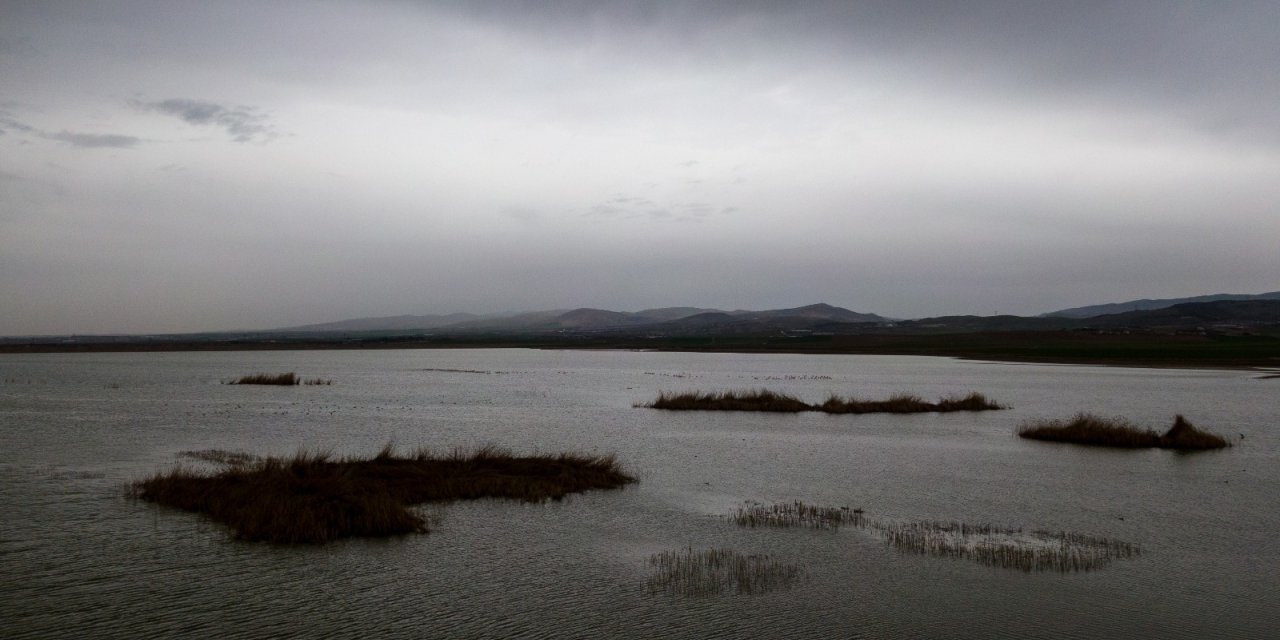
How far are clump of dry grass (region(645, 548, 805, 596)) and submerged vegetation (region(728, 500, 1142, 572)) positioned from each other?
2665 millimetres

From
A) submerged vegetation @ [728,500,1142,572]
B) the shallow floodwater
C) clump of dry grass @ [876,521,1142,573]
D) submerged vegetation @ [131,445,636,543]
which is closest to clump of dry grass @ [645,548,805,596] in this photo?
the shallow floodwater

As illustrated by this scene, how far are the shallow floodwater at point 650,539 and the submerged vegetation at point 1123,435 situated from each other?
3.54 feet

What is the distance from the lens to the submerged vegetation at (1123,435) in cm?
2981

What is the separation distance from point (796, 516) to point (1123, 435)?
18746 mm

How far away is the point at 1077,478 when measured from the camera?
2430 cm

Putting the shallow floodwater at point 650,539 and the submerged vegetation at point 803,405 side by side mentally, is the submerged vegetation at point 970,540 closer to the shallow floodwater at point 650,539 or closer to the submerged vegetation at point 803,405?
the shallow floodwater at point 650,539

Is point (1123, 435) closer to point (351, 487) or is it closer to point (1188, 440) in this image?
point (1188, 440)

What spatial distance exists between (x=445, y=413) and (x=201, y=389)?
2246cm

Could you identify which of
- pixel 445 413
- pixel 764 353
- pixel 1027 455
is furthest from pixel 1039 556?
pixel 764 353

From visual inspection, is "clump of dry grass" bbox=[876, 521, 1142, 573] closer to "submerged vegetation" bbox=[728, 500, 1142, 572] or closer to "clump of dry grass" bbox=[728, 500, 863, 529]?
"submerged vegetation" bbox=[728, 500, 1142, 572]

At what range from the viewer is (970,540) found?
16547mm

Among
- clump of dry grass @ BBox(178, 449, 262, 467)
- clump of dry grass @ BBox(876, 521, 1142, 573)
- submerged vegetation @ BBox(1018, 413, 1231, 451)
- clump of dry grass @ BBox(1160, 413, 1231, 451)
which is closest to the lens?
clump of dry grass @ BBox(876, 521, 1142, 573)

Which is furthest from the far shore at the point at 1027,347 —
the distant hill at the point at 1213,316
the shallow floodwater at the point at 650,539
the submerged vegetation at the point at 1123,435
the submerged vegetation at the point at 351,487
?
the submerged vegetation at the point at 351,487

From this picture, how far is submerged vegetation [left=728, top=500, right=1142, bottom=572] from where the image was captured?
49.7 ft
